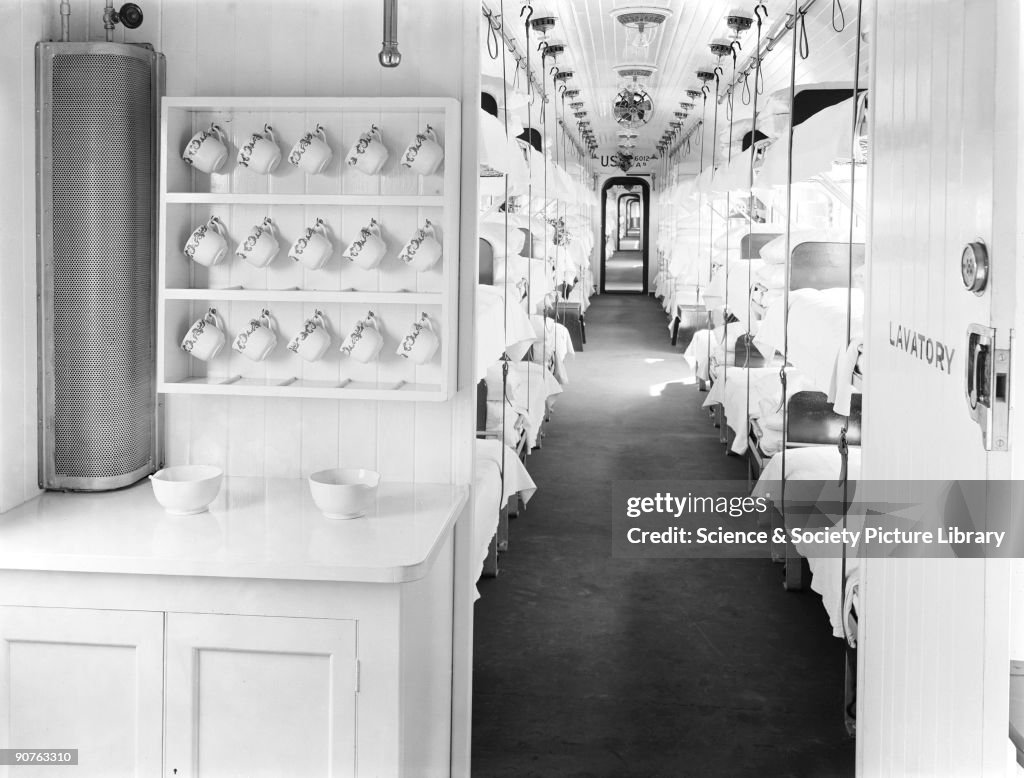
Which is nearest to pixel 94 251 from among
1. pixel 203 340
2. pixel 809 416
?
pixel 203 340

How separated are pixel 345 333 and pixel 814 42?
4.33 m

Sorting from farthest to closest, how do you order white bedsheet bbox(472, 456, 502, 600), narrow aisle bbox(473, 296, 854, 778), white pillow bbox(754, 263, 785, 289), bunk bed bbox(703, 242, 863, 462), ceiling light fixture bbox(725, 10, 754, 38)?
1. white pillow bbox(754, 263, 785, 289)
2. ceiling light fixture bbox(725, 10, 754, 38)
3. bunk bed bbox(703, 242, 863, 462)
4. white bedsheet bbox(472, 456, 502, 600)
5. narrow aisle bbox(473, 296, 854, 778)

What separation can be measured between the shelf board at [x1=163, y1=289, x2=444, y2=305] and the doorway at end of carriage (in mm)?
17865

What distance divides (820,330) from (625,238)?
32.1m

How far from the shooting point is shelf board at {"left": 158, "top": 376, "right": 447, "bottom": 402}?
2.49 metres

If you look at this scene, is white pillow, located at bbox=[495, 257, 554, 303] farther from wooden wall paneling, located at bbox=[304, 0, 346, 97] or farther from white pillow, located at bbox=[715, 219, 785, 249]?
wooden wall paneling, located at bbox=[304, 0, 346, 97]

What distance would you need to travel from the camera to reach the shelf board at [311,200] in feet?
8.04

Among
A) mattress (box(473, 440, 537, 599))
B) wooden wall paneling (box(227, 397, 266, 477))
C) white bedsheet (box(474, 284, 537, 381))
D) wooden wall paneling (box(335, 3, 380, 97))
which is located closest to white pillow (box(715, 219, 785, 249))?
white bedsheet (box(474, 284, 537, 381))

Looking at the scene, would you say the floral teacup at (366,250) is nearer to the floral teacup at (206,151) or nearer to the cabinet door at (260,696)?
the floral teacup at (206,151)

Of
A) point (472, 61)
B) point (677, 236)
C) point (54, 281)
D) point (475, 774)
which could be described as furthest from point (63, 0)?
point (677, 236)

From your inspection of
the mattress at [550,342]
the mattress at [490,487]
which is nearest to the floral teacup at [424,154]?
the mattress at [490,487]

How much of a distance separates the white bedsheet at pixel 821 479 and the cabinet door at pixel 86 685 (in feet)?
6.70

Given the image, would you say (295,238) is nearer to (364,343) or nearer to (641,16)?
(364,343)

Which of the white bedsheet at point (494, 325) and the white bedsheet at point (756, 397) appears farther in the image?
the white bedsheet at point (756, 397)
